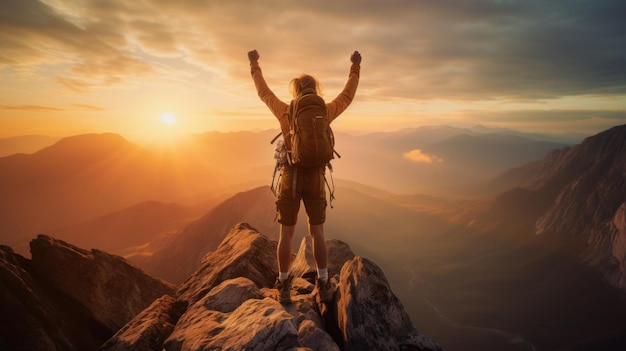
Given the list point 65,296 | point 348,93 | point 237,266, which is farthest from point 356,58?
point 65,296

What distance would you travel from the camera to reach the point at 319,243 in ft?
24.7

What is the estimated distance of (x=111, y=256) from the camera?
1427cm

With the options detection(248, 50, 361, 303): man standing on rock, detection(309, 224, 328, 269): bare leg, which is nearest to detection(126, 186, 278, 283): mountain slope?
detection(248, 50, 361, 303): man standing on rock

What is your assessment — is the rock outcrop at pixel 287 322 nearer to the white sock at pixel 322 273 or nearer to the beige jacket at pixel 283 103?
the white sock at pixel 322 273

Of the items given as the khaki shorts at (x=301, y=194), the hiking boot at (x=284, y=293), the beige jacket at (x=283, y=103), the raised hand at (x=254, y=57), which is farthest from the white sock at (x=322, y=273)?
the raised hand at (x=254, y=57)

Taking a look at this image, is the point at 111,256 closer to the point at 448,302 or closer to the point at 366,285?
the point at 366,285

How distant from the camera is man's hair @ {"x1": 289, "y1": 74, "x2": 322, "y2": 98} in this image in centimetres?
718

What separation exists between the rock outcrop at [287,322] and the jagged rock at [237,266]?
1.37 m

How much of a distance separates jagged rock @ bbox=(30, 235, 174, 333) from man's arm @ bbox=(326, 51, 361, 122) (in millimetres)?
10598

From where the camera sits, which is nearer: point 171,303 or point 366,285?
point 366,285

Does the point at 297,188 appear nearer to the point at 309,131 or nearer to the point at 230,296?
the point at 309,131

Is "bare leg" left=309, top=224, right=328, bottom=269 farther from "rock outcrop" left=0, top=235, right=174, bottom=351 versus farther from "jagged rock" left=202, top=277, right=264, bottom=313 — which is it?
"rock outcrop" left=0, top=235, right=174, bottom=351

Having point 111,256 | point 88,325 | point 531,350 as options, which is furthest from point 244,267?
point 531,350

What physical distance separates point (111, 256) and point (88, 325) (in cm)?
447
